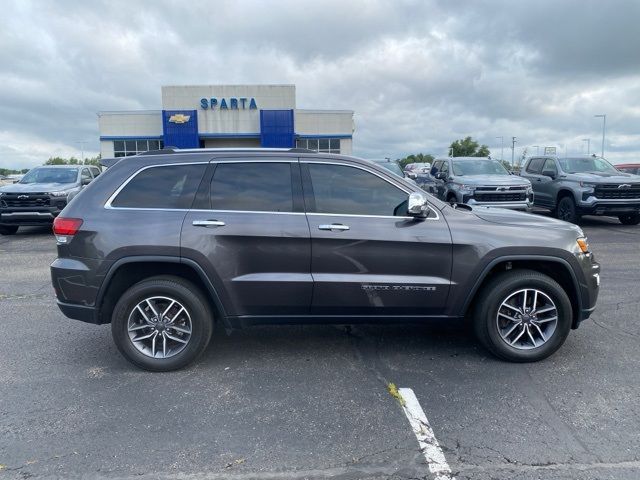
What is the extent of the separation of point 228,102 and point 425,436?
138 ft

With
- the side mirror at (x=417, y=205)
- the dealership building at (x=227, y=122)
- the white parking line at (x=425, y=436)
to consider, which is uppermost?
the dealership building at (x=227, y=122)

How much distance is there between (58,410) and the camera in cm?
359

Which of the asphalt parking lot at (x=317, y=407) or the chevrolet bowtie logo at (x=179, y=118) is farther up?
the chevrolet bowtie logo at (x=179, y=118)

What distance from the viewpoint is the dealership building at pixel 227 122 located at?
42.0 m

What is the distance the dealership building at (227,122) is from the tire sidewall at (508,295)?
3792 centimetres

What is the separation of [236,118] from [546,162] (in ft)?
107

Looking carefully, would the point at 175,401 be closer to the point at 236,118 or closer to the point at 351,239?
the point at 351,239

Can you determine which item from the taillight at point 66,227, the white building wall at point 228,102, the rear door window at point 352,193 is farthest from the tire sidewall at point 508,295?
the white building wall at point 228,102

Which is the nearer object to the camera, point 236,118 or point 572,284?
point 572,284

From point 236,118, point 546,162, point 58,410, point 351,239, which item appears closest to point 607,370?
point 351,239

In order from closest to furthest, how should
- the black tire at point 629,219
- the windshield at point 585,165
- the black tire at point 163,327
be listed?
the black tire at point 163,327, the windshield at point 585,165, the black tire at point 629,219

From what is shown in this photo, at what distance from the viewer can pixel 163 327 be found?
164 inches

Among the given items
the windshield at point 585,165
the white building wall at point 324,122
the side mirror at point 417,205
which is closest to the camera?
the side mirror at point 417,205

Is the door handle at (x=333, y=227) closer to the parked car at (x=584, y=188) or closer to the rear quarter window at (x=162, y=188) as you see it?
the rear quarter window at (x=162, y=188)
